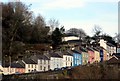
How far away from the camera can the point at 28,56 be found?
3497cm

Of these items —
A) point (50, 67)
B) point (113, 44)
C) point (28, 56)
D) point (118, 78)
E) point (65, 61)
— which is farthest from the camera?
point (113, 44)

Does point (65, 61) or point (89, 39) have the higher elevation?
point (89, 39)

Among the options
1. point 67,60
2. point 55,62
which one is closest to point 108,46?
point 67,60

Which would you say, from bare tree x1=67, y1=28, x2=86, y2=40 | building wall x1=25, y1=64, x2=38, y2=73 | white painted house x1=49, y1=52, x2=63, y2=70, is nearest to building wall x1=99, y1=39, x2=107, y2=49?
bare tree x1=67, y1=28, x2=86, y2=40

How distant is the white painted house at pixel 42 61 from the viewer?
35422 mm

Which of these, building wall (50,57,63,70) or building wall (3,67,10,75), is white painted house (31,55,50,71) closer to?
building wall (50,57,63,70)

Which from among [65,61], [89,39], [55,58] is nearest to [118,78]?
[55,58]

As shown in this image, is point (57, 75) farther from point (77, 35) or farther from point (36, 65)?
point (77, 35)

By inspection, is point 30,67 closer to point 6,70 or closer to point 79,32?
point 6,70

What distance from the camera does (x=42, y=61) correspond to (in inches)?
1427

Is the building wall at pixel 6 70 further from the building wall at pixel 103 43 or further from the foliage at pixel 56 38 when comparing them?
the building wall at pixel 103 43

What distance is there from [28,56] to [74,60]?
406 inches

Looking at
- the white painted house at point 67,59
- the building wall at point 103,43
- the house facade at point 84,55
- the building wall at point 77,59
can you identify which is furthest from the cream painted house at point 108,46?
the white painted house at point 67,59

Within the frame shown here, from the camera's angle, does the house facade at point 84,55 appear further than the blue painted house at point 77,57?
Yes
